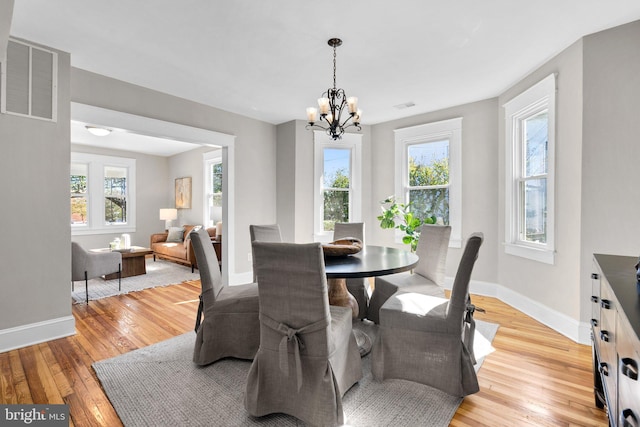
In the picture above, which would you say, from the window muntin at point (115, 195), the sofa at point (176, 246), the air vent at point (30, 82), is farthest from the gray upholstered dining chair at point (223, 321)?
the window muntin at point (115, 195)

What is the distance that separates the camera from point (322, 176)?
5117 millimetres

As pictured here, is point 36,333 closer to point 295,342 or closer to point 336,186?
point 295,342

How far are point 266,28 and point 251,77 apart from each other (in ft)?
3.24

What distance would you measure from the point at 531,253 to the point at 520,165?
1.03 m

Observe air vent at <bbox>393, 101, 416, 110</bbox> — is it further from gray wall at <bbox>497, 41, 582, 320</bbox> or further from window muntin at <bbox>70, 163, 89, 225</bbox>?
window muntin at <bbox>70, 163, 89, 225</bbox>

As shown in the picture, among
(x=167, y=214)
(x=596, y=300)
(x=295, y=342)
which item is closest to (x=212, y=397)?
(x=295, y=342)

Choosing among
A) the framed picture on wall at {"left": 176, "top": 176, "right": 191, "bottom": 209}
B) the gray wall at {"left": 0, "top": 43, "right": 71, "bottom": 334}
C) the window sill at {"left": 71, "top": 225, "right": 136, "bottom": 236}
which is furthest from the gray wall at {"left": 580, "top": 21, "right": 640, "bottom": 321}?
the window sill at {"left": 71, "top": 225, "right": 136, "bottom": 236}

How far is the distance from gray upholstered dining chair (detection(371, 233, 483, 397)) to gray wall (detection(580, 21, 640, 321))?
1539 mm

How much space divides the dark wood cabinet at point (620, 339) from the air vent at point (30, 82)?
154 inches

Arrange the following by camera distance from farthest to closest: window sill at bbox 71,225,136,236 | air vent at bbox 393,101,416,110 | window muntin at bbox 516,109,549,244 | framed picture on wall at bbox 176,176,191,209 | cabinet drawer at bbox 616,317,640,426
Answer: framed picture on wall at bbox 176,176,191,209 < window sill at bbox 71,225,136,236 < air vent at bbox 393,101,416,110 < window muntin at bbox 516,109,549,244 < cabinet drawer at bbox 616,317,640,426

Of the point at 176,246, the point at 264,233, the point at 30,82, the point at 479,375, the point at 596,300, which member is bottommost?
the point at 479,375

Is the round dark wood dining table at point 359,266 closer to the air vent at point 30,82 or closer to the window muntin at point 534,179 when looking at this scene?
the window muntin at point 534,179

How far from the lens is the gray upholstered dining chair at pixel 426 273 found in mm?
2895

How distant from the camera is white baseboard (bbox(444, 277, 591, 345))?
275cm
